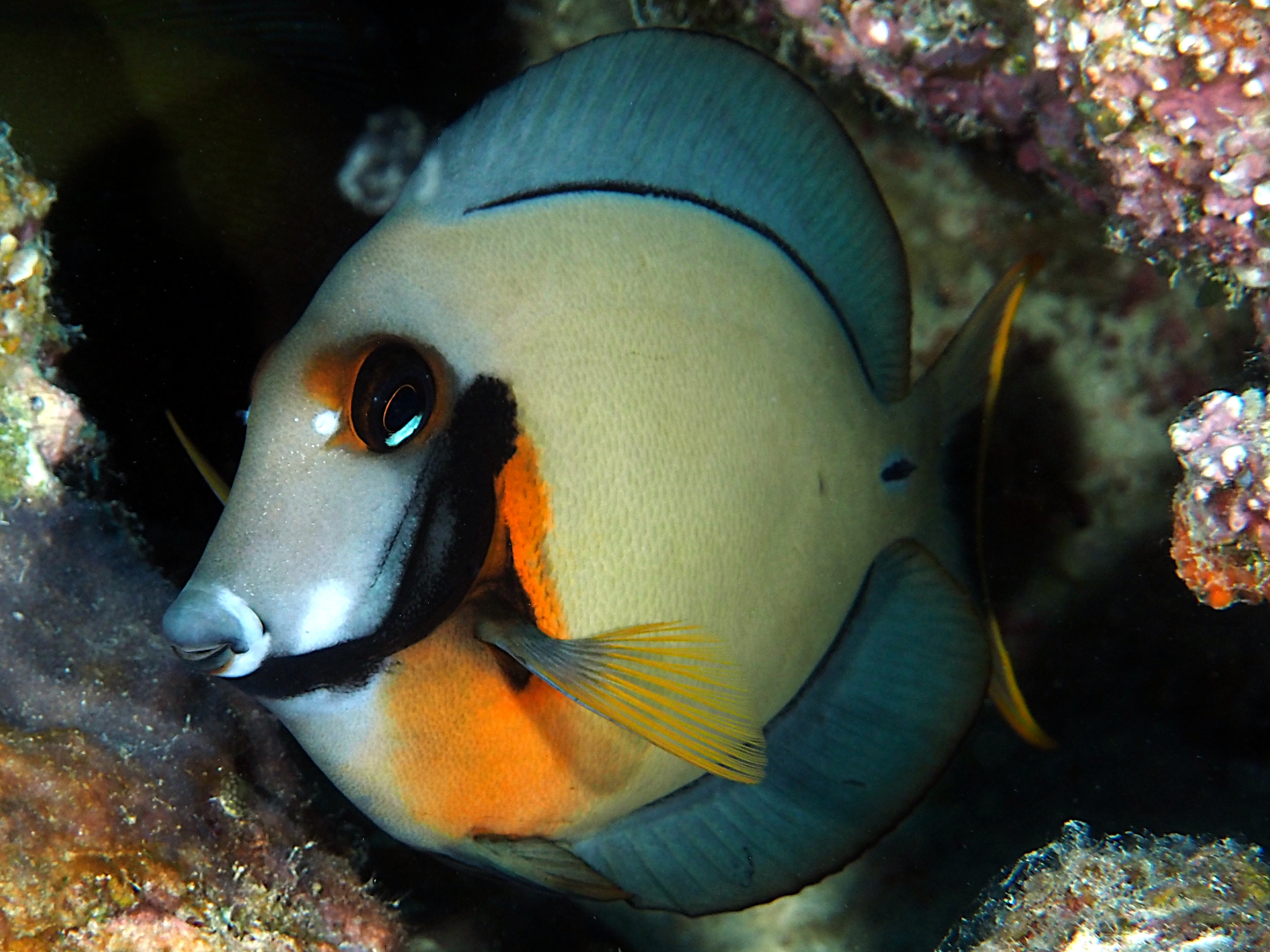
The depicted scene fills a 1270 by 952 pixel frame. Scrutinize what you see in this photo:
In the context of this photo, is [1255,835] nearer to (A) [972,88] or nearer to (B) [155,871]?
(A) [972,88]

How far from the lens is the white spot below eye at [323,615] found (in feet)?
4.00

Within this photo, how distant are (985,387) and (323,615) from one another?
149 cm

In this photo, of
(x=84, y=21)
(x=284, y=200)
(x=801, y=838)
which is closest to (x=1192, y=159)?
(x=801, y=838)

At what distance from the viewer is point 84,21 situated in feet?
5.46

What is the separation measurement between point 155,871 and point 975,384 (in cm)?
183

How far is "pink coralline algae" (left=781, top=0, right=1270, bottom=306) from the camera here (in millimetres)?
1422

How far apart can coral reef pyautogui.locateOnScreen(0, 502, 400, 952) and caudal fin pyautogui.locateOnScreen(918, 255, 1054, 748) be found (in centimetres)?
152

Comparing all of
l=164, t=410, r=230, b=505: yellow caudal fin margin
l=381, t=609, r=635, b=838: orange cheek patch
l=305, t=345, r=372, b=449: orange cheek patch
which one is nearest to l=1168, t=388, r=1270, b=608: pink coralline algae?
l=381, t=609, r=635, b=838: orange cheek patch

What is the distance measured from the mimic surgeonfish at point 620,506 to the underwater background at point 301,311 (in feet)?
1.27

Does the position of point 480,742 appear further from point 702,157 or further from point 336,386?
point 702,157

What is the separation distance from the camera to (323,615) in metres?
1.23

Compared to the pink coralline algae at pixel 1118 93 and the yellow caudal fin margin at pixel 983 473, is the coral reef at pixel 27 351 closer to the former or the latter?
the pink coralline algae at pixel 1118 93

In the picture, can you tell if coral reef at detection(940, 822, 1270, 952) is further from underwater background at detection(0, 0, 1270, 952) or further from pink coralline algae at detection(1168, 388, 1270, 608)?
pink coralline algae at detection(1168, 388, 1270, 608)

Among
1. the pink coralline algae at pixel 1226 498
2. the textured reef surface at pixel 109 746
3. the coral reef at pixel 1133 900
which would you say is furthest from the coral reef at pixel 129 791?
the pink coralline algae at pixel 1226 498
